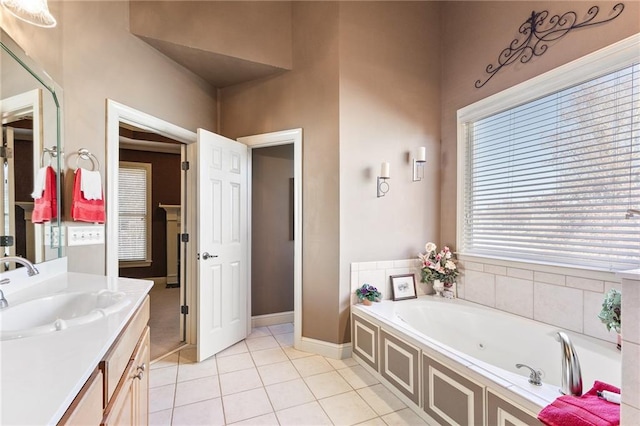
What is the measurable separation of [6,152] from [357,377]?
2.49 m

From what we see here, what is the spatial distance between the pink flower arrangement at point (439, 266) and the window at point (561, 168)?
20 centimetres

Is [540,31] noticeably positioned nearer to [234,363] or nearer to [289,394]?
[289,394]

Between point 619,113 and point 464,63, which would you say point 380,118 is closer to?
point 464,63

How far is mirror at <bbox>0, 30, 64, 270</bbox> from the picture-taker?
4.28 ft

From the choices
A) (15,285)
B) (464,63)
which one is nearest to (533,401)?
(15,285)

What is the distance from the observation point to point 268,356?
102 inches

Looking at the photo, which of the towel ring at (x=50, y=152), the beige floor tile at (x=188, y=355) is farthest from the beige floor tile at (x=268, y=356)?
the towel ring at (x=50, y=152)

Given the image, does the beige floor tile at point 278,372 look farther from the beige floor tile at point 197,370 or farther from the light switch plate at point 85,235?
the light switch plate at point 85,235

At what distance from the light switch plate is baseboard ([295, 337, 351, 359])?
1837 mm

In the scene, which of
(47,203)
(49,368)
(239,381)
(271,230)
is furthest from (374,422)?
(47,203)

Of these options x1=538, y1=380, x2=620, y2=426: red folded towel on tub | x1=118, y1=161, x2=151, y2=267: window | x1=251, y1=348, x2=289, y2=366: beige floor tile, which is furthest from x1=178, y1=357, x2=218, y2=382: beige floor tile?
x1=118, y1=161, x2=151, y2=267: window

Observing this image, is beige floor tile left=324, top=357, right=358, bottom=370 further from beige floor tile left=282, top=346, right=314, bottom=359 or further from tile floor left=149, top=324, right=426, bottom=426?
beige floor tile left=282, top=346, right=314, bottom=359

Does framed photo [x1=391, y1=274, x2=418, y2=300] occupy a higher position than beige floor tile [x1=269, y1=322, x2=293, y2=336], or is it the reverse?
framed photo [x1=391, y1=274, x2=418, y2=300]

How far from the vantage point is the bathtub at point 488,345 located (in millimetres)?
1403
